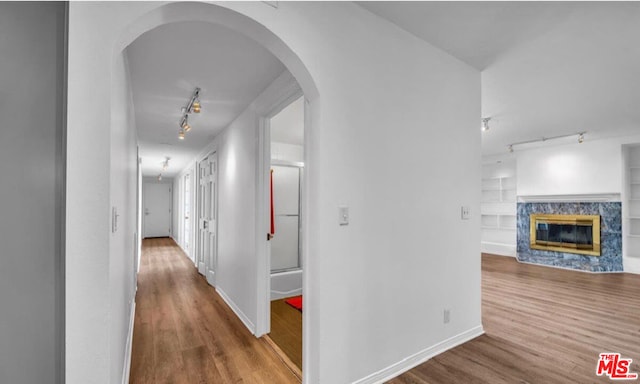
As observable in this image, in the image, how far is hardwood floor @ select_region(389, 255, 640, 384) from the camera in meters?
2.15

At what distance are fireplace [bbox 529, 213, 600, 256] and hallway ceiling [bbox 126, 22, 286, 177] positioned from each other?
23.3ft

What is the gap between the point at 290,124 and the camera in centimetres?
423

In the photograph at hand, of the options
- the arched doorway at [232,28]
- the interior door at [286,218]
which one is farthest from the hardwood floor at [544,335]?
the interior door at [286,218]

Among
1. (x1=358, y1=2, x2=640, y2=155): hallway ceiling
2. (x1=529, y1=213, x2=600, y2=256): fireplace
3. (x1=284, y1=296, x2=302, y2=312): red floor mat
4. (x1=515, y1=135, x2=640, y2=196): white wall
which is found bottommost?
(x1=284, y1=296, x2=302, y2=312): red floor mat

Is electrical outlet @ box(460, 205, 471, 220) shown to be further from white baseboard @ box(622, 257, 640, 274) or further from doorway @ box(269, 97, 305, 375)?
white baseboard @ box(622, 257, 640, 274)

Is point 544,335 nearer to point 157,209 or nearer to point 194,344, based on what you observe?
point 194,344

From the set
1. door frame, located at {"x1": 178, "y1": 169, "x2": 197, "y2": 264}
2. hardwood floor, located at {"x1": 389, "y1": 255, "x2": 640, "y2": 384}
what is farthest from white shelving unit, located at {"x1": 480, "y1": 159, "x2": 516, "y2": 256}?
door frame, located at {"x1": 178, "y1": 169, "x2": 197, "y2": 264}

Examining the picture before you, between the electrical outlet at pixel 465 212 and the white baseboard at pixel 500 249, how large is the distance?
20.1ft

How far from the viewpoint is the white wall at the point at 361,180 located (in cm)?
116

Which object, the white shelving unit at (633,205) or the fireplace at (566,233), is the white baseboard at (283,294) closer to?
the fireplace at (566,233)

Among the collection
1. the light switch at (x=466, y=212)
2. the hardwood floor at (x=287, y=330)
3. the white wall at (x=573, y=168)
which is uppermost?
the white wall at (x=573, y=168)

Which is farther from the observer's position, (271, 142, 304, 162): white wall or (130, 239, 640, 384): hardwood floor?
(271, 142, 304, 162): white wall

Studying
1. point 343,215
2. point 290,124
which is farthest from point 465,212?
point 290,124

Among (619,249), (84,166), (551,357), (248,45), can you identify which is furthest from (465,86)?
(619,249)
